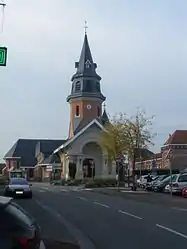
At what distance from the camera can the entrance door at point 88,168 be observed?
283 ft

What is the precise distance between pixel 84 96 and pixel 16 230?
9866 cm

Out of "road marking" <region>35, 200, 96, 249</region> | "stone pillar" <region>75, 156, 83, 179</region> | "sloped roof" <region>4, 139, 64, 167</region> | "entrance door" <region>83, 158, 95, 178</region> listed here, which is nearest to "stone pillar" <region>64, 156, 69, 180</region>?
"stone pillar" <region>75, 156, 83, 179</region>

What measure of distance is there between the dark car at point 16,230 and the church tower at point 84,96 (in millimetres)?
96150

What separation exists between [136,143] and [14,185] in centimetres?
2061

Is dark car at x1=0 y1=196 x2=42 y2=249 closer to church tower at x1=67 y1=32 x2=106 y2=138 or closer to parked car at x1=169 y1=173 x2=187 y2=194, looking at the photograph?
parked car at x1=169 y1=173 x2=187 y2=194

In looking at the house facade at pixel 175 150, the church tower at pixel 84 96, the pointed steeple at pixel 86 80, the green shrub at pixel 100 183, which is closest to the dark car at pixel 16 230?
the green shrub at pixel 100 183

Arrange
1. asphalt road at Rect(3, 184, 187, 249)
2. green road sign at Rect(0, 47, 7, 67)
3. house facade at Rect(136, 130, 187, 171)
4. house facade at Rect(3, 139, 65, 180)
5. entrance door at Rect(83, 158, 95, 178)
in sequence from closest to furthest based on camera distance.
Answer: asphalt road at Rect(3, 184, 187, 249), green road sign at Rect(0, 47, 7, 67), entrance door at Rect(83, 158, 95, 178), house facade at Rect(136, 130, 187, 171), house facade at Rect(3, 139, 65, 180)

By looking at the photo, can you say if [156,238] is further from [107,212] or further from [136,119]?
[136,119]

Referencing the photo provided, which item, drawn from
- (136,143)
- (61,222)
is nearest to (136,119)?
(136,143)

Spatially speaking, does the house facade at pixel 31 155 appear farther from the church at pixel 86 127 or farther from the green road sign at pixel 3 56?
the green road sign at pixel 3 56

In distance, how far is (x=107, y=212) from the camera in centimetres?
2359

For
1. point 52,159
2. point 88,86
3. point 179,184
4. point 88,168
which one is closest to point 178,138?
point 88,86

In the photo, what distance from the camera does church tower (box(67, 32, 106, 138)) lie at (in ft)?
344

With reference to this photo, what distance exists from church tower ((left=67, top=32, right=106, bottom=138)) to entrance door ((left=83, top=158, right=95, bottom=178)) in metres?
16.4
